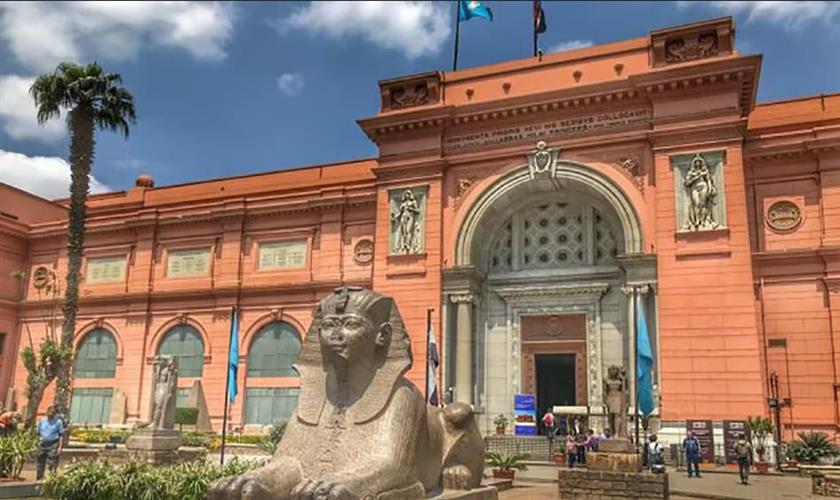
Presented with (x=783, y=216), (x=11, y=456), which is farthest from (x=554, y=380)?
(x=11, y=456)

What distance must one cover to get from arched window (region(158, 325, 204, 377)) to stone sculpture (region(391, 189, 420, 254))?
414 inches

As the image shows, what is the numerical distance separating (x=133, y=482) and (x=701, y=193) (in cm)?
1828

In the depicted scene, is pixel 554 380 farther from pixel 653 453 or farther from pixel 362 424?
pixel 362 424

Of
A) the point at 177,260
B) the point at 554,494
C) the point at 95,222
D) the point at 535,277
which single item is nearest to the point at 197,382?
the point at 177,260

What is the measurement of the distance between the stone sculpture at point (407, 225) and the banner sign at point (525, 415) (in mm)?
6388

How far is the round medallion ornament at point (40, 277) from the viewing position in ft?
114

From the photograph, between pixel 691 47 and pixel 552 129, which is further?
pixel 552 129

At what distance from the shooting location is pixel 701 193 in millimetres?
22266

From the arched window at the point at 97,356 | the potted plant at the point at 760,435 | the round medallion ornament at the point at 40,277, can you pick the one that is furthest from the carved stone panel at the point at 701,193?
the round medallion ornament at the point at 40,277

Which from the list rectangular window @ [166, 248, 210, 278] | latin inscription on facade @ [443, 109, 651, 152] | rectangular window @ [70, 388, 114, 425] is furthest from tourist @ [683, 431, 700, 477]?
rectangular window @ [70, 388, 114, 425]

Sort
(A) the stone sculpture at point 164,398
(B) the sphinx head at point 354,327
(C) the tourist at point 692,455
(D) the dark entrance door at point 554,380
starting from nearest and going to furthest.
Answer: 1. (B) the sphinx head at point 354,327
2. (C) the tourist at point 692,455
3. (A) the stone sculpture at point 164,398
4. (D) the dark entrance door at point 554,380

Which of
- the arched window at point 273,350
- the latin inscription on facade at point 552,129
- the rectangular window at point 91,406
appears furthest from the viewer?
the rectangular window at point 91,406

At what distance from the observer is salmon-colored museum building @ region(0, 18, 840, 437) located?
21.8 metres

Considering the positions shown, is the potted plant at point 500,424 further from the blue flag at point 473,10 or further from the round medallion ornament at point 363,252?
the blue flag at point 473,10
